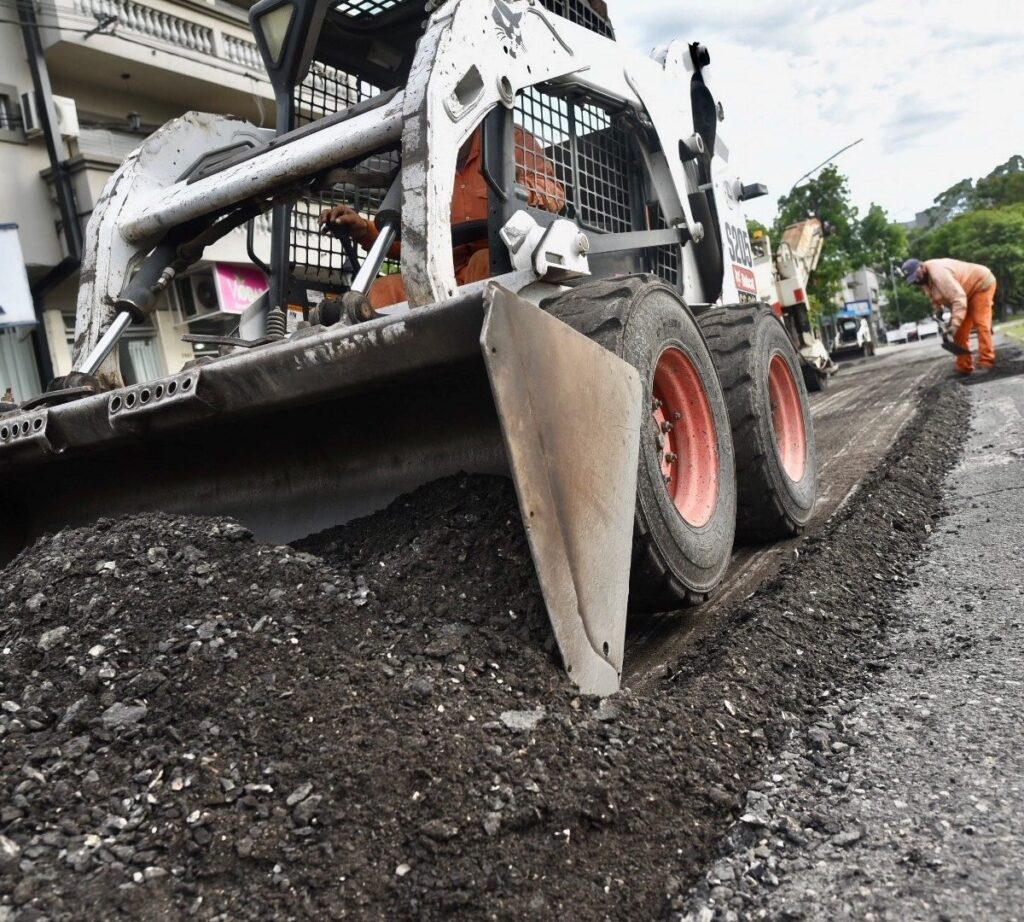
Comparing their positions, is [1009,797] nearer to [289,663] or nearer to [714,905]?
[714,905]

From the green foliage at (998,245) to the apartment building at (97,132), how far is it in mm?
58556

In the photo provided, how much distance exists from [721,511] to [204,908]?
7.83 ft

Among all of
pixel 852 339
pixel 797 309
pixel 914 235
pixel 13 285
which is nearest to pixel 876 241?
pixel 852 339

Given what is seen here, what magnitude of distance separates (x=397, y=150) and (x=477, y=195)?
364 mm

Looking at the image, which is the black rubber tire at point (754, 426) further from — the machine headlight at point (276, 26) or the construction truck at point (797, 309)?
the construction truck at point (797, 309)

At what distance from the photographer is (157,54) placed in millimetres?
14180

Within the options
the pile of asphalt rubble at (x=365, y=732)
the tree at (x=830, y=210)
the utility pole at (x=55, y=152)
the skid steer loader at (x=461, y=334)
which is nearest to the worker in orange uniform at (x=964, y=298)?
the skid steer loader at (x=461, y=334)

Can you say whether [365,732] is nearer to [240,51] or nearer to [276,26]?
[276,26]

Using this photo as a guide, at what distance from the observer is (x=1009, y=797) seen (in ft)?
6.15

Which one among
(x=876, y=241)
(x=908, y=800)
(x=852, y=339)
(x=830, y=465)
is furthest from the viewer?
(x=876, y=241)

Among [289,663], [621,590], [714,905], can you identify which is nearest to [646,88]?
[621,590]

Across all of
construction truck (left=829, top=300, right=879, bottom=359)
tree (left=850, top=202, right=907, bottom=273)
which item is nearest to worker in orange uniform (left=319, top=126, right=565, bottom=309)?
construction truck (left=829, top=300, right=879, bottom=359)

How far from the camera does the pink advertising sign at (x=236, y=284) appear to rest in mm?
13156

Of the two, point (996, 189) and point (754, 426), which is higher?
point (996, 189)
